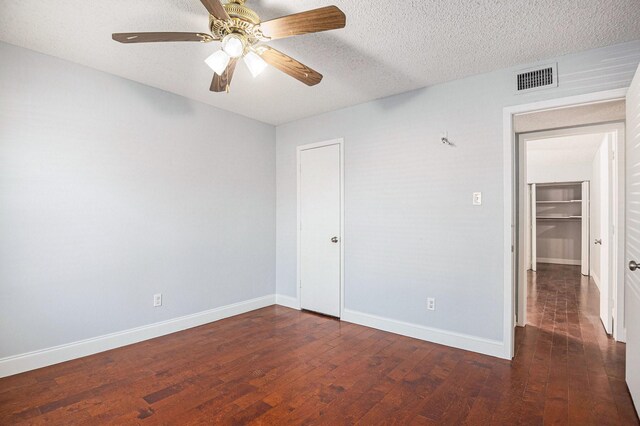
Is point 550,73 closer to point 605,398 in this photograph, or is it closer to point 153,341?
point 605,398

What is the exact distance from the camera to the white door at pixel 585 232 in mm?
6816

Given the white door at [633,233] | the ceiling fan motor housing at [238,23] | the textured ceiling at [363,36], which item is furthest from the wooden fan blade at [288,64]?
the white door at [633,233]

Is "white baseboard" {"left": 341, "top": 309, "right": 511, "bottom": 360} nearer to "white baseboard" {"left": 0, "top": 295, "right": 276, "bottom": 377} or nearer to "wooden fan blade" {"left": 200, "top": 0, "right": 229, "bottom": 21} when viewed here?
"white baseboard" {"left": 0, "top": 295, "right": 276, "bottom": 377}

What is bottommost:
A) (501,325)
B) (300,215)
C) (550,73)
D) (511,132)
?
(501,325)

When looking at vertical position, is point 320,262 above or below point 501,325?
above

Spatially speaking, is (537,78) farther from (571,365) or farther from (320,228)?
(320,228)

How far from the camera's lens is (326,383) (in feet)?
8.01

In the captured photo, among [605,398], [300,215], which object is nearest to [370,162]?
[300,215]

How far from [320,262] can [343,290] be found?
1.60 ft

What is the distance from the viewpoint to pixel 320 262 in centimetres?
423

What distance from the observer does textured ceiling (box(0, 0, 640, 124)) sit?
2029 mm

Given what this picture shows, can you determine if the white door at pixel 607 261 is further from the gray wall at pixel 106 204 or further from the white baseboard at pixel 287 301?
the gray wall at pixel 106 204

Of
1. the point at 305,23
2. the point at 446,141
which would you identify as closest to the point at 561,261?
the point at 446,141

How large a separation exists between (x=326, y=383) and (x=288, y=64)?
2.34 metres
